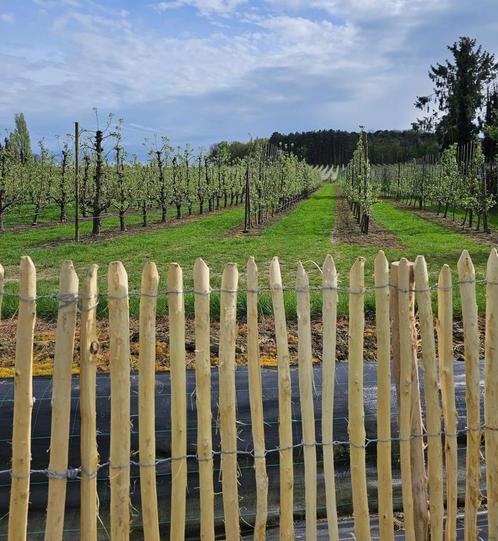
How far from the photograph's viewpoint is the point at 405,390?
9.02 feet

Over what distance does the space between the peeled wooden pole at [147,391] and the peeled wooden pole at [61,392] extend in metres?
0.31

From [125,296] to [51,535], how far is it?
115cm

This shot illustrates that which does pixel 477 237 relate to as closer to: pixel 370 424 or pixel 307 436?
pixel 370 424

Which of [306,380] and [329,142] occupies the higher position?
[329,142]

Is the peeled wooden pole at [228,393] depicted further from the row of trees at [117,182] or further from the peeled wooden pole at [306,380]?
the row of trees at [117,182]

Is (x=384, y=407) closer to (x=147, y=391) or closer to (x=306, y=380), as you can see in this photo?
(x=306, y=380)

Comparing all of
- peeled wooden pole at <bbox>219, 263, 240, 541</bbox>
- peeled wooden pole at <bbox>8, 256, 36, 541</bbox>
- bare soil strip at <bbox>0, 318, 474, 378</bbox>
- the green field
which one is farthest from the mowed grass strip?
peeled wooden pole at <bbox>8, 256, 36, 541</bbox>

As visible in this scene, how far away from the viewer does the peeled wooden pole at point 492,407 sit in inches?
112

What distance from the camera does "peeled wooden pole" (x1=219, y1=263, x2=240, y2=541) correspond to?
8.46 ft

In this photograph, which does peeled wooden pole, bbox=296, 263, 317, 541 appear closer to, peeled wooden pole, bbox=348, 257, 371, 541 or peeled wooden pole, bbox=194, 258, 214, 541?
peeled wooden pole, bbox=348, 257, 371, 541

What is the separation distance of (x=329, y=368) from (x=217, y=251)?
10423 millimetres

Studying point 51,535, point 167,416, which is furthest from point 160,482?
point 51,535

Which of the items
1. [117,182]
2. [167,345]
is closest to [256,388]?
[167,345]

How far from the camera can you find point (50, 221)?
22.0 meters
